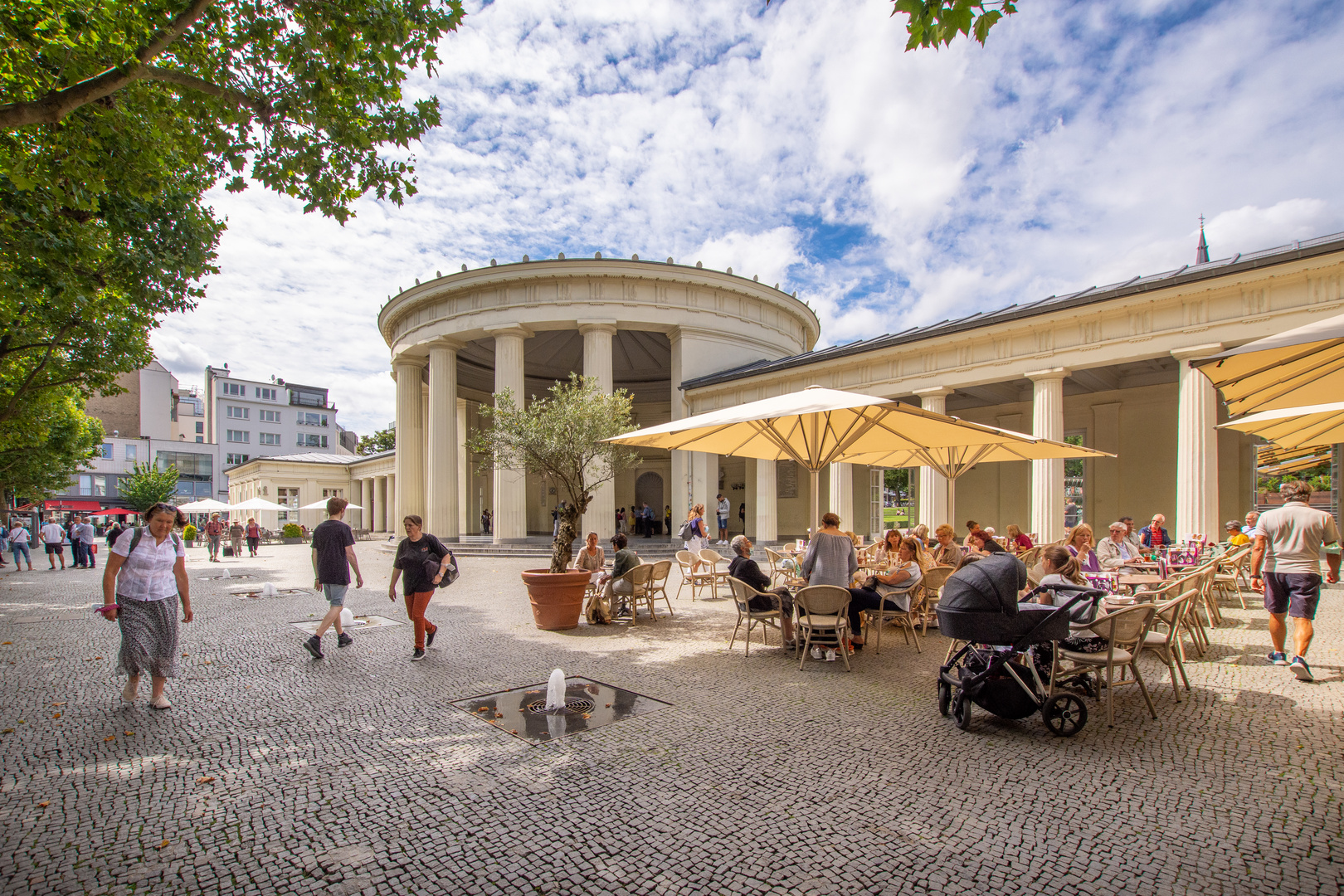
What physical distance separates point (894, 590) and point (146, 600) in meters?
6.91

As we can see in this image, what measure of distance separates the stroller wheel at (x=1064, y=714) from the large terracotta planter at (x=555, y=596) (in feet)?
17.5

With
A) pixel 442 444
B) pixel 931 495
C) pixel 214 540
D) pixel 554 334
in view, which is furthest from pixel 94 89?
pixel 554 334

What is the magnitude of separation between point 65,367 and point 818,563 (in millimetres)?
17274

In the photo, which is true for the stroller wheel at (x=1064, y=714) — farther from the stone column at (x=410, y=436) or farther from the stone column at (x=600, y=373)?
the stone column at (x=410, y=436)

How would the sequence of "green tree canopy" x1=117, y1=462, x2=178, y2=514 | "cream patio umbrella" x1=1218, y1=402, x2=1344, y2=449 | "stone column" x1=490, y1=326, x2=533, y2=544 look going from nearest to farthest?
→ "cream patio umbrella" x1=1218, y1=402, x2=1344, y2=449
"stone column" x1=490, y1=326, x2=533, y2=544
"green tree canopy" x1=117, y1=462, x2=178, y2=514

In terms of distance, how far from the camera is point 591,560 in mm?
9172

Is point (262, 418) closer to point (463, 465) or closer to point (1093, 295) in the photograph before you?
point (463, 465)

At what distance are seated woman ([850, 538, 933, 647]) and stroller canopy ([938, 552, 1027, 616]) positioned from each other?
5.59 feet

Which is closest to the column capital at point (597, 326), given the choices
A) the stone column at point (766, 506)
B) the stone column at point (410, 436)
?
the stone column at point (766, 506)

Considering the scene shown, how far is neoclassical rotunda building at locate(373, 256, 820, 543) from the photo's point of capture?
22484 millimetres

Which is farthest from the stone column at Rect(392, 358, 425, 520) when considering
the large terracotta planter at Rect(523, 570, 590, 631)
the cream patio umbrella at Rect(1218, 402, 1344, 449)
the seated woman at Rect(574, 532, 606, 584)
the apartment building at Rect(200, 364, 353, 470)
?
the apartment building at Rect(200, 364, 353, 470)

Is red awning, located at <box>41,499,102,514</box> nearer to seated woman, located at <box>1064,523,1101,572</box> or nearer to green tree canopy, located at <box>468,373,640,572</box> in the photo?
green tree canopy, located at <box>468,373,640,572</box>

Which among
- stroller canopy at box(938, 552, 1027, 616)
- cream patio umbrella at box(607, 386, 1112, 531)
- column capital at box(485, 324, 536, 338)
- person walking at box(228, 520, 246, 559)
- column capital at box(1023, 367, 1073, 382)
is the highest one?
column capital at box(485, 324, 536, 338)

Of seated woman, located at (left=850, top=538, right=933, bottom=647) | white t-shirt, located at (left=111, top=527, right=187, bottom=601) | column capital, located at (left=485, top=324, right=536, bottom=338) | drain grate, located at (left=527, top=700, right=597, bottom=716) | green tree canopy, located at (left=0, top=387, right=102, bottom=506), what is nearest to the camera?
drain grate, located at (left=527, top=700, right=597, bottom=716)
